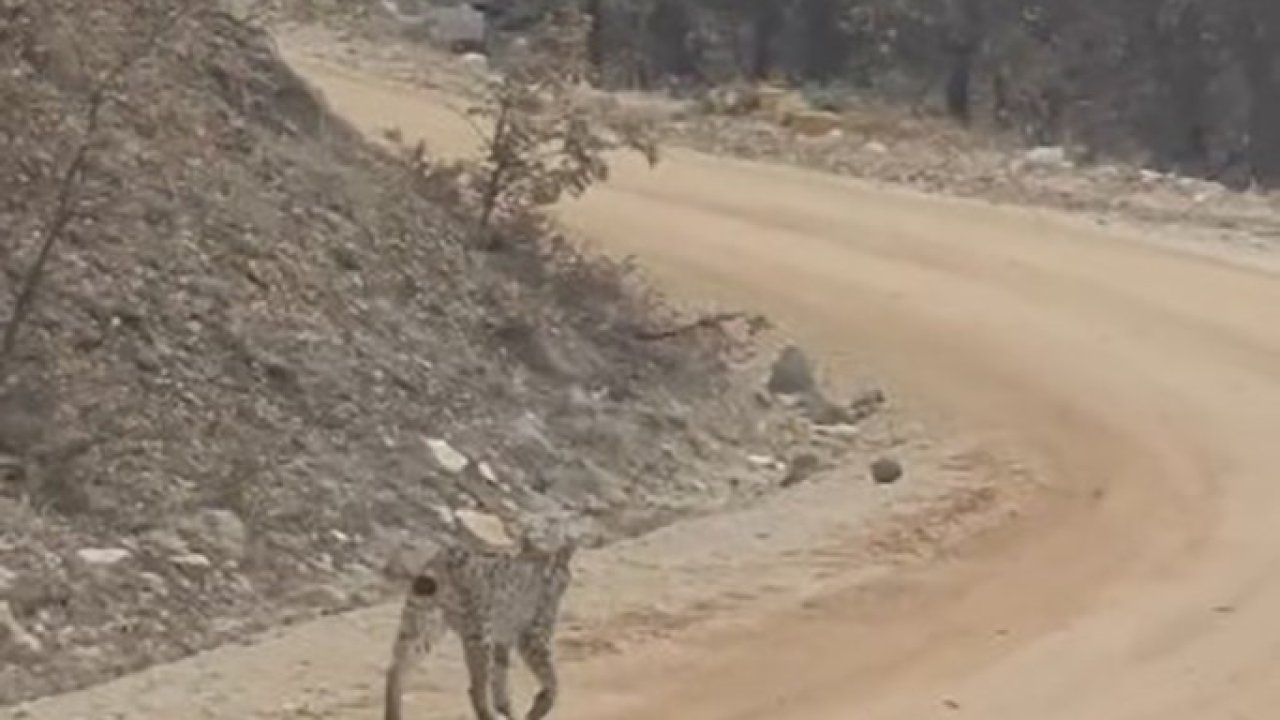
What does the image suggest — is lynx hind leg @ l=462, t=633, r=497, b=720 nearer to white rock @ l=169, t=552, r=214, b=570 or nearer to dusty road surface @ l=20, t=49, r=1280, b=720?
dusty road surface @ l=20, t=49, r=1280, b=720

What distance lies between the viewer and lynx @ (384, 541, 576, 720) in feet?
31.7

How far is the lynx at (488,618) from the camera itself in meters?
9.66

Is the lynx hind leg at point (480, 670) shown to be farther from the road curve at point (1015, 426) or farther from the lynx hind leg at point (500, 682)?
the road curve at point (1015, 426)

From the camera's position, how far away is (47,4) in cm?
1492

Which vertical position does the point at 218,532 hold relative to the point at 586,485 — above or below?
above

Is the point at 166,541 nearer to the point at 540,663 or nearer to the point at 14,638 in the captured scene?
the point at 14,638

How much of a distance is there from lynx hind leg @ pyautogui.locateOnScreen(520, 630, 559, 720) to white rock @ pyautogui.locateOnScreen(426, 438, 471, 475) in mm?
3253

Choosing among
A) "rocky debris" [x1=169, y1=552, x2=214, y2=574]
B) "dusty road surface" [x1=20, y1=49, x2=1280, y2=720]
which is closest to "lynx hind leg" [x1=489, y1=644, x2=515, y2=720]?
"dusty road surface" [x1=20, y1=49, x2=1280, y2=720]

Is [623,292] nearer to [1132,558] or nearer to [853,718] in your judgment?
[1132,558]

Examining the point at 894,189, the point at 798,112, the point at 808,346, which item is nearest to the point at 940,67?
the point at 798,112

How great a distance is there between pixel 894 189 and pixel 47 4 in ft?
35.2

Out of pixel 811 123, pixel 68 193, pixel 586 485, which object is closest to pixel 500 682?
pixel 586 485

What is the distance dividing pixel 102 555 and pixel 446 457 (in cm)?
225

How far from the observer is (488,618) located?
977 cm
